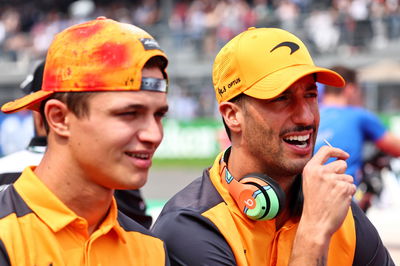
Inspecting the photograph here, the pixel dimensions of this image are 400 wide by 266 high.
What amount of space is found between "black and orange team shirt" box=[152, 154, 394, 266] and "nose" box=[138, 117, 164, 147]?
2.06 feet

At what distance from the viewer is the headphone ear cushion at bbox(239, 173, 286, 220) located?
9.50ft

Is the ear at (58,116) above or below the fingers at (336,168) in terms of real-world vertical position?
above

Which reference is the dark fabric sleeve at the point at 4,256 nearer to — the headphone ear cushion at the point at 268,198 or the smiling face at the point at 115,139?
the smiling face at the point at 115,139

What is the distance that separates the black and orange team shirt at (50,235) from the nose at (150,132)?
351 millimetres

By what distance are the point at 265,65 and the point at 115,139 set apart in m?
0.93

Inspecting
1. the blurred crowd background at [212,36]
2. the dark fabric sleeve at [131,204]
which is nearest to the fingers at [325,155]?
the dark fabric sleeve at [131,204]

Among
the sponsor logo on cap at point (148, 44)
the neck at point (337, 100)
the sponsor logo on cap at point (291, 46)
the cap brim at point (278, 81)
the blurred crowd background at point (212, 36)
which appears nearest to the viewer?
the sponsor logo on cap at point (148, 44)

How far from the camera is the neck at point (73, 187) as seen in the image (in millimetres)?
2490

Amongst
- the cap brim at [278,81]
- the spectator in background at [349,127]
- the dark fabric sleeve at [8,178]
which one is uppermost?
the cap brim at [278,81]

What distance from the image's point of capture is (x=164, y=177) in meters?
18.5

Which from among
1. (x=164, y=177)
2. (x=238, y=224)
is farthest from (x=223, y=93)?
(x=164, y=177)

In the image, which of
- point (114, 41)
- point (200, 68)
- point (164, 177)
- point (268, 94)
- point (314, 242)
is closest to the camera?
point (114, 41)

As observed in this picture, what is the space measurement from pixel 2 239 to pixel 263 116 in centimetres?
126

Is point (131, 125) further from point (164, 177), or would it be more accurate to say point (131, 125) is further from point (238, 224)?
point (164, 177)
